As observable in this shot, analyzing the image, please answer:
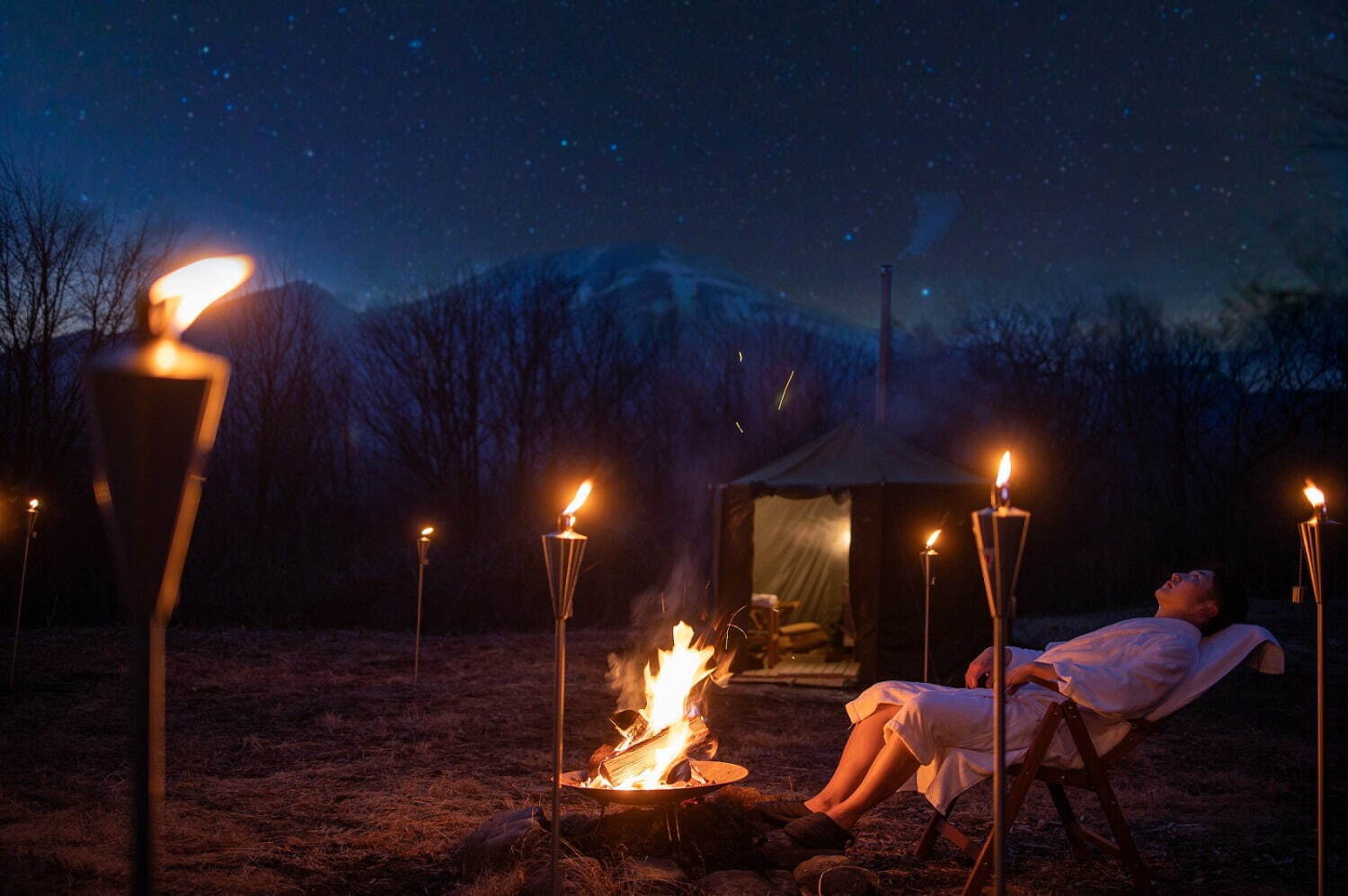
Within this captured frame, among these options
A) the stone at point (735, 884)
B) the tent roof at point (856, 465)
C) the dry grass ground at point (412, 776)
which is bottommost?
the dry grass ground at point (412, 776)

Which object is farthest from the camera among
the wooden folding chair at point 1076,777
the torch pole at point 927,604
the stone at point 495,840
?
the torch pole at point 927,604

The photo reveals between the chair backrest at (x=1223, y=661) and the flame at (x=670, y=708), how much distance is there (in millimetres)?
1585

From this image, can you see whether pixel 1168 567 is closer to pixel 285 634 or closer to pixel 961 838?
pixel 285 634

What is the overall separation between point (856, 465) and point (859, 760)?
16.0 feet

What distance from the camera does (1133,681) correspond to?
10.2 feet

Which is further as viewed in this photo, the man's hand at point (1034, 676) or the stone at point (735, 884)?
the man's hand at point (1034, 676)

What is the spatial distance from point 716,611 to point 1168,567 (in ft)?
37.4

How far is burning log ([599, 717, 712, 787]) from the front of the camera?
3311 millimetres

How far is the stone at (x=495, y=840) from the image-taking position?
3.15m

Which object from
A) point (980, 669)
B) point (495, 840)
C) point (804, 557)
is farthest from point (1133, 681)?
point (804, 557)

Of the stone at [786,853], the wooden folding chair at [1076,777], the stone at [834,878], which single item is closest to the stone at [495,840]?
the stone at [786,853]

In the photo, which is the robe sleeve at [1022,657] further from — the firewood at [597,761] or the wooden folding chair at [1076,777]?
the firewood at [597,761]

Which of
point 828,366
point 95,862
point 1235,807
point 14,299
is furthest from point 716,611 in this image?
point 828,366

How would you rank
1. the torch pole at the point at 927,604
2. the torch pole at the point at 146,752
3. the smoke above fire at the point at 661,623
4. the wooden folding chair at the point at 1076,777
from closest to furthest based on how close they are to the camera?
the torch pole at the point at 146,752, the wooden folding chair at the point at 1076,777, the torch pole at the point at 927,604, the smoke above fire at the point at 661,623
